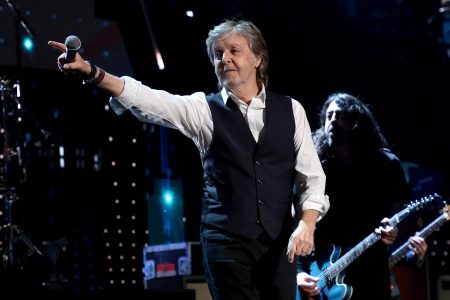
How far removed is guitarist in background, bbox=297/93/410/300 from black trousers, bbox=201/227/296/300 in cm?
131

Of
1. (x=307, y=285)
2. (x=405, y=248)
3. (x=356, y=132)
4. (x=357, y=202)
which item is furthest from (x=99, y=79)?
(x=405, y=248)

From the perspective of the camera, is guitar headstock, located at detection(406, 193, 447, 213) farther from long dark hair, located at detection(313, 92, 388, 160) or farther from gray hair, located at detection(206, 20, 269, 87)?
gray hair, located at detection(206, 20, 269, 87)

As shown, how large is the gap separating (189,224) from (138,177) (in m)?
0.83

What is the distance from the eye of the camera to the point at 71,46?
6.98 ft

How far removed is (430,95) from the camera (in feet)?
23.0

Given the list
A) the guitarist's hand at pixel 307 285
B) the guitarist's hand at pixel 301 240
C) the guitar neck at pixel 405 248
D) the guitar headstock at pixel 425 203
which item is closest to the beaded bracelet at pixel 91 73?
the guitarist's hand at pixel 301 240

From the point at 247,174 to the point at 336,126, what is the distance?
6.10 ft

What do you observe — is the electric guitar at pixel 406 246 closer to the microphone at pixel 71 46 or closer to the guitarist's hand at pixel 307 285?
the guitarist's hand at pixel 307 285

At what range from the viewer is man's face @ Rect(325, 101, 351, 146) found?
4.13m

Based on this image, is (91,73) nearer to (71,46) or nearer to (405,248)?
(71,46)

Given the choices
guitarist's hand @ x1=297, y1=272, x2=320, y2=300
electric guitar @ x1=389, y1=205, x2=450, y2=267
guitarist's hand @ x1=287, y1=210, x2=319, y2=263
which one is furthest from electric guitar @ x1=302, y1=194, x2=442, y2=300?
guitarist's hand @ x1=287, y1=210, x2=319, y2=263

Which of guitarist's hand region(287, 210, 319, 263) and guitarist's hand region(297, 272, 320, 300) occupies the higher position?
guitarist's hand region(287, 210, 319, 263)

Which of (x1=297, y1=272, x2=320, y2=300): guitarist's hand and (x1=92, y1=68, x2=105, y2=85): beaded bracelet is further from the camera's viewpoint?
(x1=297, y1=272, x2=320, y2=300): guitarist's hand

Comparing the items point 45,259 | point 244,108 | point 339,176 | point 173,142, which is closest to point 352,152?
point 339,176
